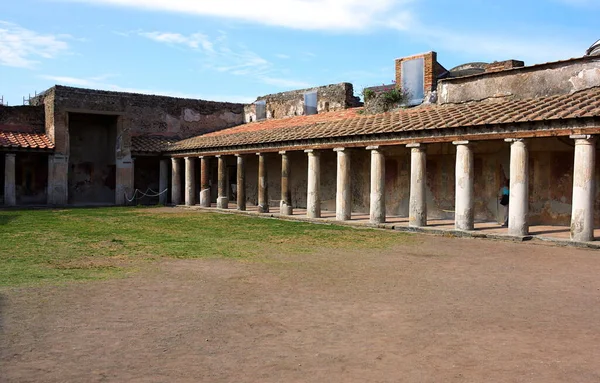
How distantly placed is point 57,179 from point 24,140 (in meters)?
1.94

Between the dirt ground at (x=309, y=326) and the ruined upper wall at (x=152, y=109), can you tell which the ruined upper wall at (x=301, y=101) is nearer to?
the ruined upper wall at (x=152, y=109)

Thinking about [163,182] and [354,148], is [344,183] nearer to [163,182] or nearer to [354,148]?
[354,148]

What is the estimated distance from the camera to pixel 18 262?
26.3 ft

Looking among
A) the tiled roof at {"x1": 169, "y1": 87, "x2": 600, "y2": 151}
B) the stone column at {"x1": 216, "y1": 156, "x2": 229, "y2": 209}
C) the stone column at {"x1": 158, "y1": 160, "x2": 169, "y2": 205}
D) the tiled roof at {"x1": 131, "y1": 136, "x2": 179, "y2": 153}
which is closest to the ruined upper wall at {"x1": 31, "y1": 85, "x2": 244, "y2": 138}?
the tiled roof at {"x1": 131, "y1": 136, "x2": 179, "y2": 153}

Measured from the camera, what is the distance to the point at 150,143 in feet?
80.3

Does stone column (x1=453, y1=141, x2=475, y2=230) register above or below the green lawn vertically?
above

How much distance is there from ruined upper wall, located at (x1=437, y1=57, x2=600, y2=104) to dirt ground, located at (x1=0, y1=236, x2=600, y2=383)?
7546 mm

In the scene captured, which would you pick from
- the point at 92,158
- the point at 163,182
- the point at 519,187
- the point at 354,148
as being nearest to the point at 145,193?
the point at 163,182

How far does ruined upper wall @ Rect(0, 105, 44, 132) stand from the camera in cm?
2239

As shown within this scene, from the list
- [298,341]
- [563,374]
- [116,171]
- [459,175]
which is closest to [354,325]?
[298,341]

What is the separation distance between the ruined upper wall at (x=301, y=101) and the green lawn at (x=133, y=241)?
8917 millimetres

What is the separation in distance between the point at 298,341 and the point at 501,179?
11214mm

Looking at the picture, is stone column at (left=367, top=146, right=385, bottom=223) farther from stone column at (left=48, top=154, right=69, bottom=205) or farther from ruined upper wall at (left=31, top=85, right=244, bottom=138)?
stone column at (left=48, top=154, right=69, bottom=205)

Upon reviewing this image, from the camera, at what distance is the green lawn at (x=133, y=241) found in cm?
771
